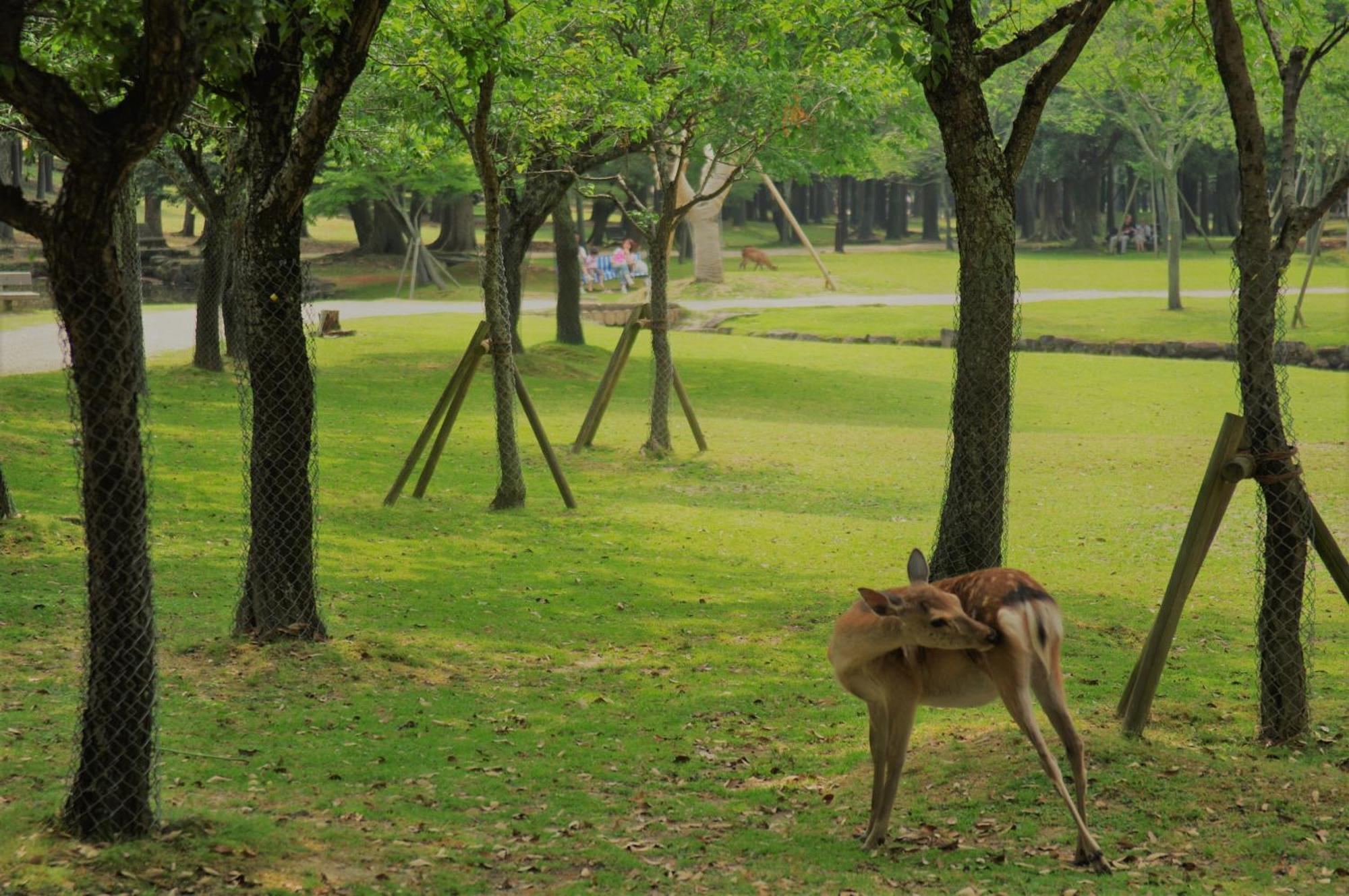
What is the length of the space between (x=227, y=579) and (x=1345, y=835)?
27.5ft

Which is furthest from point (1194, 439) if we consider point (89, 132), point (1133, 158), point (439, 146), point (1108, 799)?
point (1133, 158)

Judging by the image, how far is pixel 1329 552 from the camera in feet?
25.8

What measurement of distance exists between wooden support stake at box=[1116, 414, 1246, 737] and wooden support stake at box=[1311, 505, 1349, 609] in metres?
0.48

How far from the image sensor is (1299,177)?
5347 centimetres

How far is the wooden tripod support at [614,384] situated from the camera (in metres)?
19.1

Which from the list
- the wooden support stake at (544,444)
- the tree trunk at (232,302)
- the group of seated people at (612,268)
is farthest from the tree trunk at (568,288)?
the group of seated people at (612,268)

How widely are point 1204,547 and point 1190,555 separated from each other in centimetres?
8

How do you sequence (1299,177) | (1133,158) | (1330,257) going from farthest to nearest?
(1133,158) → (1330,257) → (1299,177)

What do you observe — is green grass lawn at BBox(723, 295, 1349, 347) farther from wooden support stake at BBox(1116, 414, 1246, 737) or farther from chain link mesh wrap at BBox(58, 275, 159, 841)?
chain link mesh wrap at BBox(58, 275, 159, 841)

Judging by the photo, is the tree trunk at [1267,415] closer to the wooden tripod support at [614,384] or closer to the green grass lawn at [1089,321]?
the wooden tripod support at [614,384]

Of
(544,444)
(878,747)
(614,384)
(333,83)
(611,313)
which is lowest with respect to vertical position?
(878,747)

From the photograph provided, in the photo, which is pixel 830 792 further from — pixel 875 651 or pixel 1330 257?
pixel 1330 257

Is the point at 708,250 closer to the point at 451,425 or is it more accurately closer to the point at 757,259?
the point at 757,259

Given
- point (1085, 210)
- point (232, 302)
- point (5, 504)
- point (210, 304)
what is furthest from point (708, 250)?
point (5, 504)
